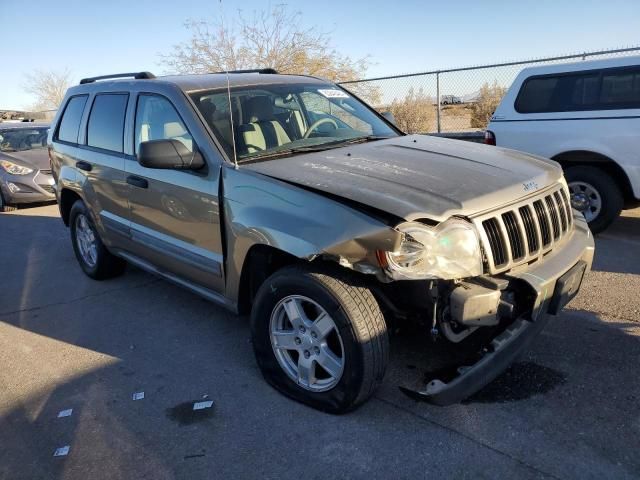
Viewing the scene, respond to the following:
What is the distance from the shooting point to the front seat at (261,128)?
141 inches

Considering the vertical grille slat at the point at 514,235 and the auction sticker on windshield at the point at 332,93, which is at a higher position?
the auction sticker on windshield at the point at 332,93

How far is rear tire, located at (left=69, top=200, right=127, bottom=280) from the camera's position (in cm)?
529

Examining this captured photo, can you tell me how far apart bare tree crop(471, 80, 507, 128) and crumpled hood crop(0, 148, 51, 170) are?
866 centimetres

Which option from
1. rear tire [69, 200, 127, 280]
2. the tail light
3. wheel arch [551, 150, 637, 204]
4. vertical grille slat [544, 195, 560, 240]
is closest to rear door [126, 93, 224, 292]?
rear tire [69, 200, 127, 280]

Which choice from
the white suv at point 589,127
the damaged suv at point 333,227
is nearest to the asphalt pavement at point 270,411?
the damaged suv at point 333,227

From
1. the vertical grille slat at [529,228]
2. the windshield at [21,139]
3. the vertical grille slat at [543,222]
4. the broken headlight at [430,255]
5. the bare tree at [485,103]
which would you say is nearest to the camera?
the broken headlight at [430,255]

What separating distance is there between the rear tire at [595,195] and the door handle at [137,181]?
14.8 ft

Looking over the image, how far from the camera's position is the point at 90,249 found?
218 inches

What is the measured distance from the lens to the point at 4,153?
10.5m

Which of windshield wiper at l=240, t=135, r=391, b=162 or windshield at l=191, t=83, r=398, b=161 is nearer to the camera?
windshield wiper at l=240, t=135, r=391, b=162

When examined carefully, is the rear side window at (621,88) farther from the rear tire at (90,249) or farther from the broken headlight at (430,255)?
the rear tire at (90,249)

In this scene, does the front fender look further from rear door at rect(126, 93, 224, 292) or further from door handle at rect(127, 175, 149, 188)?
door handle at rect(127, 175, 149, 188)

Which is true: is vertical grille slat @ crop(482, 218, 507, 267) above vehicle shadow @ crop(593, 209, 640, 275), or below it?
above

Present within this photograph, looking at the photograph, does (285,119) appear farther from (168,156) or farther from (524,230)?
(524,230)
